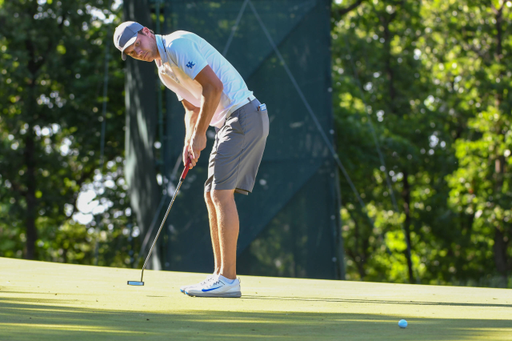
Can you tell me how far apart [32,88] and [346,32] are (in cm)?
743

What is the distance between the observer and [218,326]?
200cm

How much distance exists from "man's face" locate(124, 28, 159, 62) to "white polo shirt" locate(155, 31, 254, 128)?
0.11 feet

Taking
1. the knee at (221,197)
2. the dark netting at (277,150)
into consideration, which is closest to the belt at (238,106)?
the knee at (221,197)

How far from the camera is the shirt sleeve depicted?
284 centimetres

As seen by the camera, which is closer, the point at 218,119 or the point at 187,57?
the point at 187,57

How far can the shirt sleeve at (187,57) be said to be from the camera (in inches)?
112

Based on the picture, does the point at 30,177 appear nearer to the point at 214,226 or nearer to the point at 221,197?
the point at 214,226

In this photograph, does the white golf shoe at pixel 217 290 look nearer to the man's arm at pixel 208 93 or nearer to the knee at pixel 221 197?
the knee at pixel 221 197

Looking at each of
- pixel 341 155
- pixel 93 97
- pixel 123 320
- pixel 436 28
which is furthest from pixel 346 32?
pixel 123 320

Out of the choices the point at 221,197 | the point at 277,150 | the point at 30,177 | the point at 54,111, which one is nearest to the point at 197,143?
the point at 221,197

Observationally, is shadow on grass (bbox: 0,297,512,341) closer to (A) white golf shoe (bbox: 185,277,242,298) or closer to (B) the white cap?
(A) white golf shoe (bbox: 185,277,242,298)

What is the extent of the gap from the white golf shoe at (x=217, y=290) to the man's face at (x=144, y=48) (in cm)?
111

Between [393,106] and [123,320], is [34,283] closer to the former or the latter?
[123,320]

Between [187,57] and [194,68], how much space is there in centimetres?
6
